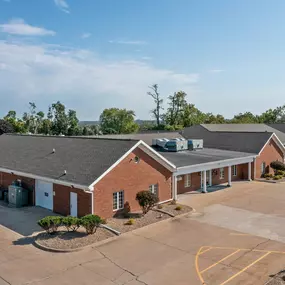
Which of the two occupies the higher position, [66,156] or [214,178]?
[66,156]

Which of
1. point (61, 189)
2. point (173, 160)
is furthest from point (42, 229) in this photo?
point (173, 160)

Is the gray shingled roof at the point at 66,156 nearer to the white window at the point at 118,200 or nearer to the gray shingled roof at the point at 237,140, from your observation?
the white window at the point at 118,200

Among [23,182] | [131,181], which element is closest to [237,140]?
[131,181]

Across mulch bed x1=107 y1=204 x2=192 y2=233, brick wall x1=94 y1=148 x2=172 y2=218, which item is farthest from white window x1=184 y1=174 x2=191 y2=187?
mulch bed x1=107 y1=204 x2=192 y2=233

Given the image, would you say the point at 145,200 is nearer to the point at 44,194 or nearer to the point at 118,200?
the point at 118,200

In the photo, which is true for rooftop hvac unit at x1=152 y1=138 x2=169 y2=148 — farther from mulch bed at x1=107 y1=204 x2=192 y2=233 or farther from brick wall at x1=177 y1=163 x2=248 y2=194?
mulch bed at x1=107 y1=204 x2=192 y2=233
